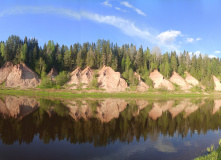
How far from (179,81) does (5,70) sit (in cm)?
10434

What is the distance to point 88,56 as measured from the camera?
93.4 m

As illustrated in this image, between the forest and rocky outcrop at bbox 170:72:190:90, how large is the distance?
3869 millimetres

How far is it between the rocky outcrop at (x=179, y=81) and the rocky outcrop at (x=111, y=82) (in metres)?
39.3

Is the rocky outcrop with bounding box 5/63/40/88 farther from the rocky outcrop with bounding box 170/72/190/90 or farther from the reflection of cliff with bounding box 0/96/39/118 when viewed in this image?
the rocky outcrop with bounding box 170/72/190/90

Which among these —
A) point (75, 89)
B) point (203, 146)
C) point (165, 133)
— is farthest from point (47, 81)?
point (203, 146)

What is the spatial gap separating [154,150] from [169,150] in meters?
1.54

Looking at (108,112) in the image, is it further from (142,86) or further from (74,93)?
(142,86)

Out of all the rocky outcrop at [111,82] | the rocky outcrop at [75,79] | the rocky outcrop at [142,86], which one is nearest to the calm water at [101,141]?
the rocky outcrop at [111,82]

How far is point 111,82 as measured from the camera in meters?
79.0

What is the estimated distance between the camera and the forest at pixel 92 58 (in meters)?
83.9

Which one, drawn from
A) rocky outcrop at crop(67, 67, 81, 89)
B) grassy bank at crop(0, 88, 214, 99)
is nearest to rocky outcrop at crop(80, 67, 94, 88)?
rocky outcrop at crop(67, 67, 81, 89)

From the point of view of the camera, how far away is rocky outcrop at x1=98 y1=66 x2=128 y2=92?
7606cm

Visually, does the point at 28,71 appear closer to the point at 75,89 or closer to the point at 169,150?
the point at 75,89

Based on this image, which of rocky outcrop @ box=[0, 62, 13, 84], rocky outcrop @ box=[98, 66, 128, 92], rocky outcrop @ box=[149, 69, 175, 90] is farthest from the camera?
rocky outcrop @ box=[149, 69, 175, 90]
